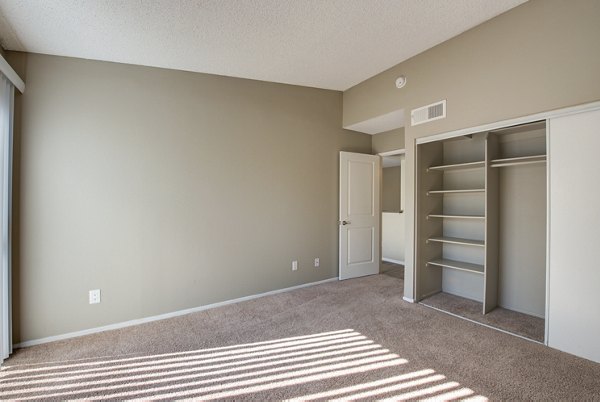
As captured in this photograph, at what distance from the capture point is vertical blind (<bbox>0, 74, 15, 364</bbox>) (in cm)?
227

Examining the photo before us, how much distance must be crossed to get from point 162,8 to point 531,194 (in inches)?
153

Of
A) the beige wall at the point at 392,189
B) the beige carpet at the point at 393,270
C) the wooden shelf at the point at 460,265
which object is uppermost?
the beige wall at the point at 392,189

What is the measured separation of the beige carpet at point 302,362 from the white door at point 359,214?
1.38 meters

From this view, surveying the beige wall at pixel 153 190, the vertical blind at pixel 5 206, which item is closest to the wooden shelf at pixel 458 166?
the beige wall at pixel 153 190

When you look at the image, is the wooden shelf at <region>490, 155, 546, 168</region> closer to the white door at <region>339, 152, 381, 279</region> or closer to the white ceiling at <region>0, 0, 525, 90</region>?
the white ceiling at <region>0, 0, 525, 90</region>

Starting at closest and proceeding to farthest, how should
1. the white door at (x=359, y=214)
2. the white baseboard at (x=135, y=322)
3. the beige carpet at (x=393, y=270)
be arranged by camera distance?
1. the white baseboard at (x=135, y=322)
2. the white door at (x=359, y=214)
3. the beige carpet at (x=393, y=270)

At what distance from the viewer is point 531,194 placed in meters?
3.00

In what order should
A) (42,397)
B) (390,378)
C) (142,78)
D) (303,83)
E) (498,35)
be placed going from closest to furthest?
(42,397) → (390,378) → (498,35) → (142,78) → (303,83)

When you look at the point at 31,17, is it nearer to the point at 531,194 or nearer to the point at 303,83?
the point at 303,83

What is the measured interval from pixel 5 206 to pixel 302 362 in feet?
9.00

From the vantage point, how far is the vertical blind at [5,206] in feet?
7.45

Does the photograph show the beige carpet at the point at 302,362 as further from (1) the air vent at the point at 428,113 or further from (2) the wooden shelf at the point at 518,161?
(1) the air vent at the point at 428,113

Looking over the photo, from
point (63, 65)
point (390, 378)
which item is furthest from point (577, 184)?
point (63, 65)

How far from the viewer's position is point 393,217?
230 inches
